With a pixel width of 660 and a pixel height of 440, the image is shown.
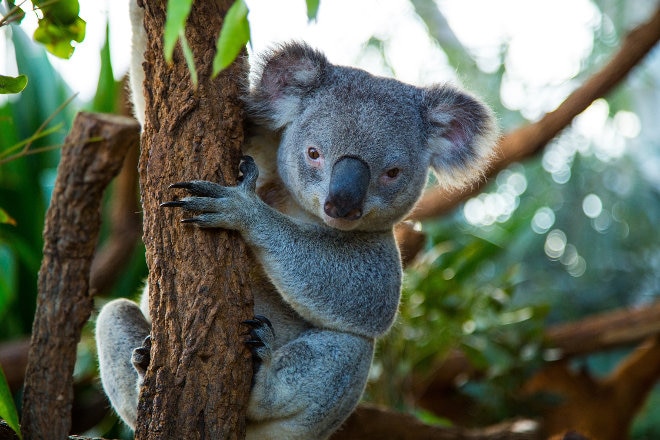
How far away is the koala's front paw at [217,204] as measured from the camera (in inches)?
81.0

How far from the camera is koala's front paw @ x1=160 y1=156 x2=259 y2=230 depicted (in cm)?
206

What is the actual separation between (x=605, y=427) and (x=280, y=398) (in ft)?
15.8

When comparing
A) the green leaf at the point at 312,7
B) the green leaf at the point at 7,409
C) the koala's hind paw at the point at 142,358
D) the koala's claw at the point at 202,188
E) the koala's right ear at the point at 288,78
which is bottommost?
the koala's hind paw at the point at 142,358

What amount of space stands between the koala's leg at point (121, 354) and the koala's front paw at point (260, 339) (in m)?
0.58

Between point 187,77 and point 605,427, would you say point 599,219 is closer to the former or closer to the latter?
point 605,427

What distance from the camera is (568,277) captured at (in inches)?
320

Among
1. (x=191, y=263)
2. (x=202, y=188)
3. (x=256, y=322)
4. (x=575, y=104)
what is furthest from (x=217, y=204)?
(x=575, y=104)

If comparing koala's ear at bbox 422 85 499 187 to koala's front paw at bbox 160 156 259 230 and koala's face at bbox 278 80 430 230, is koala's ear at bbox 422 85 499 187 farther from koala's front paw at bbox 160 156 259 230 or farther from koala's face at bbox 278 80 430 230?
koala's front paw at bbox 160 156 259 230

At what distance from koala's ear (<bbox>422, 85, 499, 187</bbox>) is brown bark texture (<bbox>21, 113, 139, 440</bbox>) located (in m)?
1.23

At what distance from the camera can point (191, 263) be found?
2.06 metres

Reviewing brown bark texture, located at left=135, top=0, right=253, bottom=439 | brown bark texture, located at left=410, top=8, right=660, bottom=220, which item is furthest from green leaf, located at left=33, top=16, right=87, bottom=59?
brown bark texture, located at left=410, top=8, right=660, bottom=220

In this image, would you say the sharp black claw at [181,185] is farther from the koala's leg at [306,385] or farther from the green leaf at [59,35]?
the green leaf at [59,35]

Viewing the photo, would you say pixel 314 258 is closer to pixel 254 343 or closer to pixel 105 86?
pixel 254 343

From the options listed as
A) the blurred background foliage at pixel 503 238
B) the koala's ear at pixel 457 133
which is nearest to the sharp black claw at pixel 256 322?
the koala's ear at pixel 457 133
